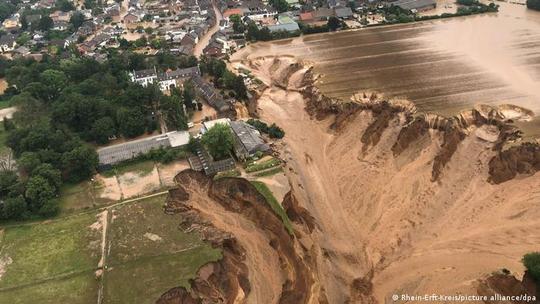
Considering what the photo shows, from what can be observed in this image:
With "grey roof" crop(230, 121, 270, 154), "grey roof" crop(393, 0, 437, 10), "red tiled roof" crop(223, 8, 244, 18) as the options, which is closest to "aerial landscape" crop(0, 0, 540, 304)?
"grey roof" crop(230, 121, 270, 154)

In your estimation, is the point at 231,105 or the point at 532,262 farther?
the point at 231,105

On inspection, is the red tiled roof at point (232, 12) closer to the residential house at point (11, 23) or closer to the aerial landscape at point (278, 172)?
the aerial landscape at point (278, 172)

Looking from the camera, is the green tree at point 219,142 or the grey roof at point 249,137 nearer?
the green tree at point 219,142

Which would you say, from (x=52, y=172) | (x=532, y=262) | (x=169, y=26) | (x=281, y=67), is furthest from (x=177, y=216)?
(x=169, y=26)

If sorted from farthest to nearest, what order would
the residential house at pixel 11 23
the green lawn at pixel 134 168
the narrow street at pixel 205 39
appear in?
the residential house at pixel 11 23, the narrow street at pixel 205 39, the green lawn at pixel 134 168

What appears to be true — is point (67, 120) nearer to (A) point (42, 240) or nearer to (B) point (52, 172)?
(B) point (52, 172)

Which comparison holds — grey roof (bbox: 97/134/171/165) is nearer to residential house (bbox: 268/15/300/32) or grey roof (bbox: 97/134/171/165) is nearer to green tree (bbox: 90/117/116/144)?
green tree (bbox: 90/117/116/144)

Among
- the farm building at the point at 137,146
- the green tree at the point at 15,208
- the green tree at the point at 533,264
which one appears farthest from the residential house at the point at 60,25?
the green tree at the point at 533,264
